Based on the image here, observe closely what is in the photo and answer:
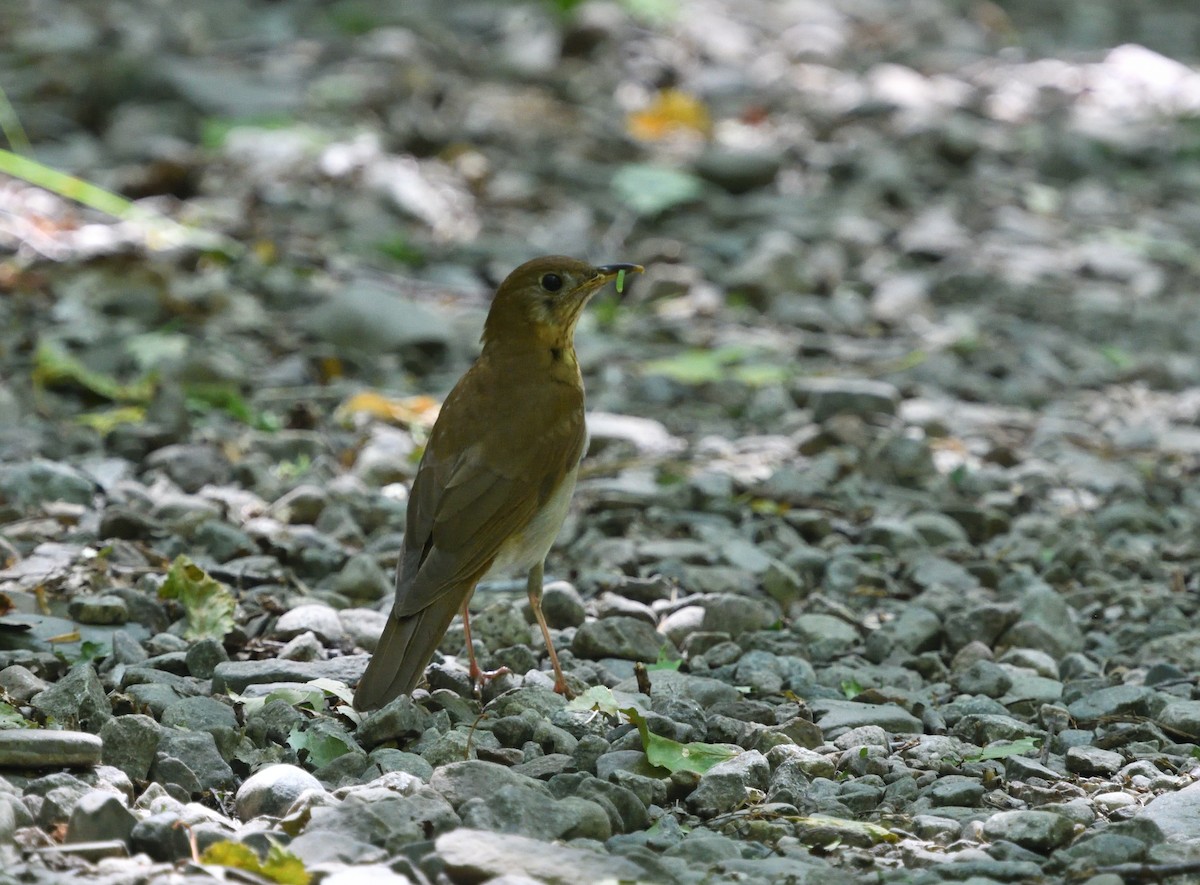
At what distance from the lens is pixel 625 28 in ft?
44.1

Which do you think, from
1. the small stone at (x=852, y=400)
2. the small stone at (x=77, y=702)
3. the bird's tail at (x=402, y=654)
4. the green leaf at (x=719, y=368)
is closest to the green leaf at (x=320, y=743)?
the bird's tail at (x=402, y=654)

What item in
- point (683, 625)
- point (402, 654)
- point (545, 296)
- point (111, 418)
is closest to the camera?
point (402, 654)

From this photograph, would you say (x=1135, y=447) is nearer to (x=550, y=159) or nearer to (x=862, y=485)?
(x=862, y=485)

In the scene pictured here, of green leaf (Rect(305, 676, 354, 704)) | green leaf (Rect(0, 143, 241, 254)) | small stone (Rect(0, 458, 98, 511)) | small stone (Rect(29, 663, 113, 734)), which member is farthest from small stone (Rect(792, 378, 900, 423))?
small stone (Rect(29, 663, 113, 734))

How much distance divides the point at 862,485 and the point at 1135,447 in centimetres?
146

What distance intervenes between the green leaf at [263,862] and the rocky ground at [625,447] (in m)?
0.01

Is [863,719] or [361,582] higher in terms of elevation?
[863,719]

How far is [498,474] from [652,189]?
5.39 meters

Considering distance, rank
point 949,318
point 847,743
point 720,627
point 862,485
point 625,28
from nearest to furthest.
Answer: point 847,743, point 720,627, point 862,485, point 949,318, point 625,28

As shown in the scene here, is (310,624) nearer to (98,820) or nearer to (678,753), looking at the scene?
(678,753)

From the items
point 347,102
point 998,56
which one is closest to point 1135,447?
point 347,102

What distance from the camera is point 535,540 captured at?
5.13 meters

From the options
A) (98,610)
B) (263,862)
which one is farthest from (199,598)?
(263,862)

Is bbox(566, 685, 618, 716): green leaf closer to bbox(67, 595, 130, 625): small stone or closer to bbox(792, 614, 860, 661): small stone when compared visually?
bbox(792, 614, 860, 661): small stone
